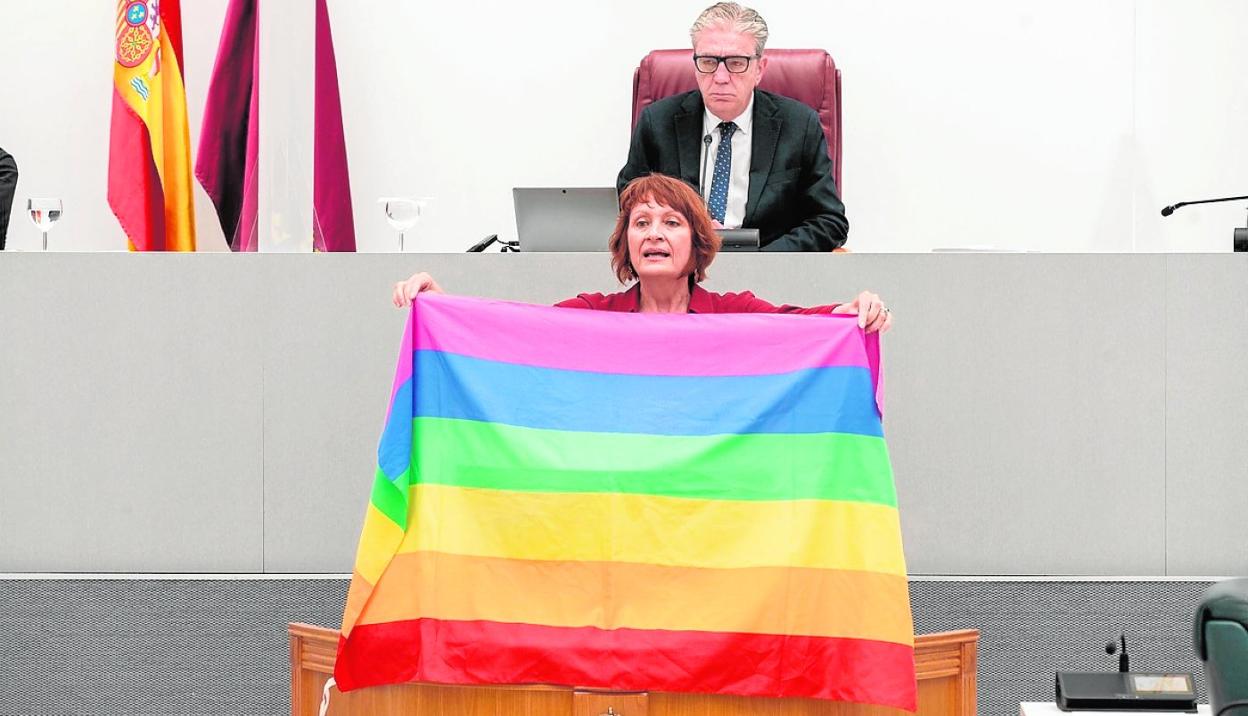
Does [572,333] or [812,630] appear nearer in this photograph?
[812,630]

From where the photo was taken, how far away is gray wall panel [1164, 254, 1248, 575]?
10.9 feet

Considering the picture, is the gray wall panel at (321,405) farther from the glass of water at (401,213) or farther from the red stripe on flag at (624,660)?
the red stripe on flag at (624,660)

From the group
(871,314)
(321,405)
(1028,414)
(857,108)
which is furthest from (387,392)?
(857,108)

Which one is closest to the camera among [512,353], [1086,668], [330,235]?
[512,353]

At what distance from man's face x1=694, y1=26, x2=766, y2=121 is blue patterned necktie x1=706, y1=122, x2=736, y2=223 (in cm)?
6

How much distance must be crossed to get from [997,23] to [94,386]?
10.7 ft

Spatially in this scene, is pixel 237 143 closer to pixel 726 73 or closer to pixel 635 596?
pixel 726 73

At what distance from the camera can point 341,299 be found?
11.2 ft

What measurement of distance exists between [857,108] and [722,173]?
154 cm

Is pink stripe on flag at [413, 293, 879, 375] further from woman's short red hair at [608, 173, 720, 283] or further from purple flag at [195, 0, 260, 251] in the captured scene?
purple flag at [195, 0, 260, 251]

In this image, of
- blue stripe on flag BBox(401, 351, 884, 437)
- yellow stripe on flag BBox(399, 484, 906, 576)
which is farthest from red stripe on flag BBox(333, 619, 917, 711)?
blue stripe on flag BBox(401, 351, 884, 437)

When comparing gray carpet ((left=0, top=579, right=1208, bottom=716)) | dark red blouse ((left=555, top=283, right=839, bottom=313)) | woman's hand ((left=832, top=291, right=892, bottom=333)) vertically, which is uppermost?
dark red blouse ((left=555, top=283, right=839, bottom=313))

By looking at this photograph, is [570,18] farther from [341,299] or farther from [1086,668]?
[1086,668]

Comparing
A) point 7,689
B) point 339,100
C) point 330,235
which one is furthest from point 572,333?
point 339,100
